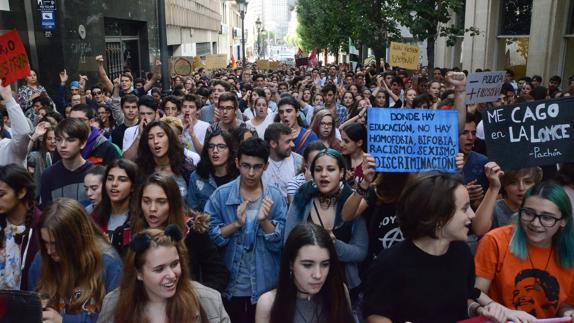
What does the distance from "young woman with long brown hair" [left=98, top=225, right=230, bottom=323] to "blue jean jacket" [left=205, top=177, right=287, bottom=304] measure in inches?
37.5

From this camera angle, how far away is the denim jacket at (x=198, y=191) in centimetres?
439

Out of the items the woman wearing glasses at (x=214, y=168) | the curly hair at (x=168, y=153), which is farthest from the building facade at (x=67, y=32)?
the woman wearing glasses at (x=214, y=168)

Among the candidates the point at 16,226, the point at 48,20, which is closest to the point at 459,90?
the point at 16,226

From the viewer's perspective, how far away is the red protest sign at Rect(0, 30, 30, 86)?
6281mm

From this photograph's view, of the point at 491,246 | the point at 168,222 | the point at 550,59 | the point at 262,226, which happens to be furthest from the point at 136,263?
the point at 550,59

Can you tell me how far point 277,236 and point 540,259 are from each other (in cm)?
164

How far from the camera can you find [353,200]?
347cm

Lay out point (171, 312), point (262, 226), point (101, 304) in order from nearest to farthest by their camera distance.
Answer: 1. point (171, 312)
2. point (101, 304)
3. point (262, 226)

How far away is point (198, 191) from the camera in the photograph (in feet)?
14.5

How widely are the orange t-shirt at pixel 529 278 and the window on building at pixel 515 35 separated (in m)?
14.6

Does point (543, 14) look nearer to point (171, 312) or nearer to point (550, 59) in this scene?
point (550, 59)

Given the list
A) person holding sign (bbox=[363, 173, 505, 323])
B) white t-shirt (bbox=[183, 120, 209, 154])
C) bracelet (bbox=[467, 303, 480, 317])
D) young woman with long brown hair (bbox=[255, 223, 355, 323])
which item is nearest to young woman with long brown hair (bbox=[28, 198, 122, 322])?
young woman with long brown hair (bbox=[255, 223, 355, 323])

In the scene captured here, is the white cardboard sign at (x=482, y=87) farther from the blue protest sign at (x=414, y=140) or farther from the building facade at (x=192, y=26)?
the building facade at (x=192, y=26)

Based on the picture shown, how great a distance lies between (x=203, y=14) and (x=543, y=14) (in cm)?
3630
